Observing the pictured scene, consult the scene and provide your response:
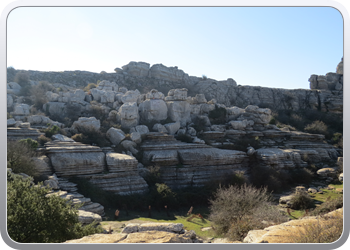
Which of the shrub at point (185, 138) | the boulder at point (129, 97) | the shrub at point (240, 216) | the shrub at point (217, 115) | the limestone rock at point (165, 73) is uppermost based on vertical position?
the limestone rock at point (165, 73)

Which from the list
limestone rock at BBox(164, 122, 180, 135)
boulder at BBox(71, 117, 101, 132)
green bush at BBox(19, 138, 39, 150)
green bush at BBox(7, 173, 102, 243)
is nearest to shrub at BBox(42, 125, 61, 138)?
boulder at BBox(71, 117, 101, 132)

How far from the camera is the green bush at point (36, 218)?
259 inches

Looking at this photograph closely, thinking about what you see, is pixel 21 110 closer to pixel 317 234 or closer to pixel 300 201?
pixel 300 201

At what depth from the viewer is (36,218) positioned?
272 inches

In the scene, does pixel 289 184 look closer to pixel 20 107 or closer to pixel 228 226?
pixel 228 226

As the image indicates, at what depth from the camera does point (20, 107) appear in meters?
24.8

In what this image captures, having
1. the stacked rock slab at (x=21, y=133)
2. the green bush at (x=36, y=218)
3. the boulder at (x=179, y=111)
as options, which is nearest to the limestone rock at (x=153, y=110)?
the boulder at (x=179, y=111)

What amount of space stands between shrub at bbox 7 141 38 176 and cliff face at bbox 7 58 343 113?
1334 inches

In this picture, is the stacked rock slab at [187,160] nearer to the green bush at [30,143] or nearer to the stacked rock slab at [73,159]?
the stacked rock slab at [73,159]

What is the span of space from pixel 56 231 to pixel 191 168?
1505 cm

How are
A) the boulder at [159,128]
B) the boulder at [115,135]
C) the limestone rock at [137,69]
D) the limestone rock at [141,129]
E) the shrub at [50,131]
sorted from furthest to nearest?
the limestone rock at [137,69] < the boulder at [159,128] < the limestone rock at [141,129] < the boulder at [115,135] < the shrub at [50,131]

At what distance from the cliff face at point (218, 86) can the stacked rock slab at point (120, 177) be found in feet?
102

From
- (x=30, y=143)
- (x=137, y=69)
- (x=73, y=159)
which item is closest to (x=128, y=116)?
(x=73, y=159)

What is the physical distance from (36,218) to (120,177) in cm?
1163
